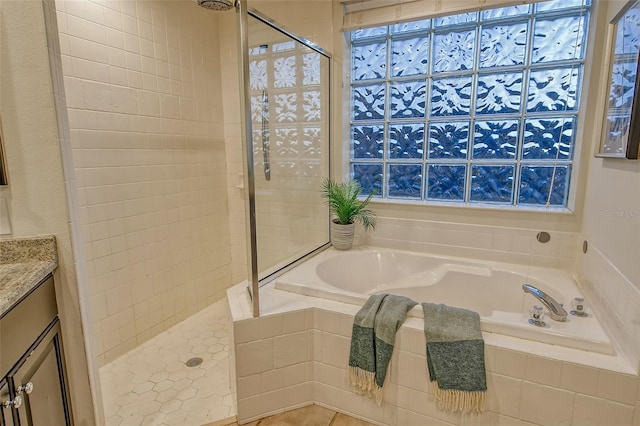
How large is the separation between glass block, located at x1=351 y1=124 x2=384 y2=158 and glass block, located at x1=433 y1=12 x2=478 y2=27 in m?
0.75

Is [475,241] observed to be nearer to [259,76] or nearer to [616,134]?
[616,134]

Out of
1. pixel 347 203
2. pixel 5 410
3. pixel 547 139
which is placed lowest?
pixel 5 410

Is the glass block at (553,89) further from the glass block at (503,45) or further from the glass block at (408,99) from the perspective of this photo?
the glass block at (408,99)

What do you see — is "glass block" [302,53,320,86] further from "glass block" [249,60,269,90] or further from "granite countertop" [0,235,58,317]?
"granite countertop" [0,235,58,317]

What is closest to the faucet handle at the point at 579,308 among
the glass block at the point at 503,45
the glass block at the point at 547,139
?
the glass block at the point at 547,139

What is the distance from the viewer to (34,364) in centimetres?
103

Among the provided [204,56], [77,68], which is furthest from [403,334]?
[204,56]

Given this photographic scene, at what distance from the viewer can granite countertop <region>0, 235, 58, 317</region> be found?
1023 millimetres

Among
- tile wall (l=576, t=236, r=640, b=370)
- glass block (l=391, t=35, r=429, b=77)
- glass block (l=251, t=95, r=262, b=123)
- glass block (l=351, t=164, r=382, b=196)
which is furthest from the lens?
glass block (l=351, t=164, r=382, b=196)

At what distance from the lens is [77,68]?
6.15 feet

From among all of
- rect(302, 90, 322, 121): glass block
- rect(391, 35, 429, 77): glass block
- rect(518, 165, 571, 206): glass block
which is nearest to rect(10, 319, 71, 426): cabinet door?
rect(302, 90, 322, 121): glass block

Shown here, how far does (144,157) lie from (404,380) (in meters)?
2.00

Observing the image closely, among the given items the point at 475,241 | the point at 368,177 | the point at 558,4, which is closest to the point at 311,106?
the point at 368,177

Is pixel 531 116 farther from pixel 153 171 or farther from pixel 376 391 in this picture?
pixel 153 171
